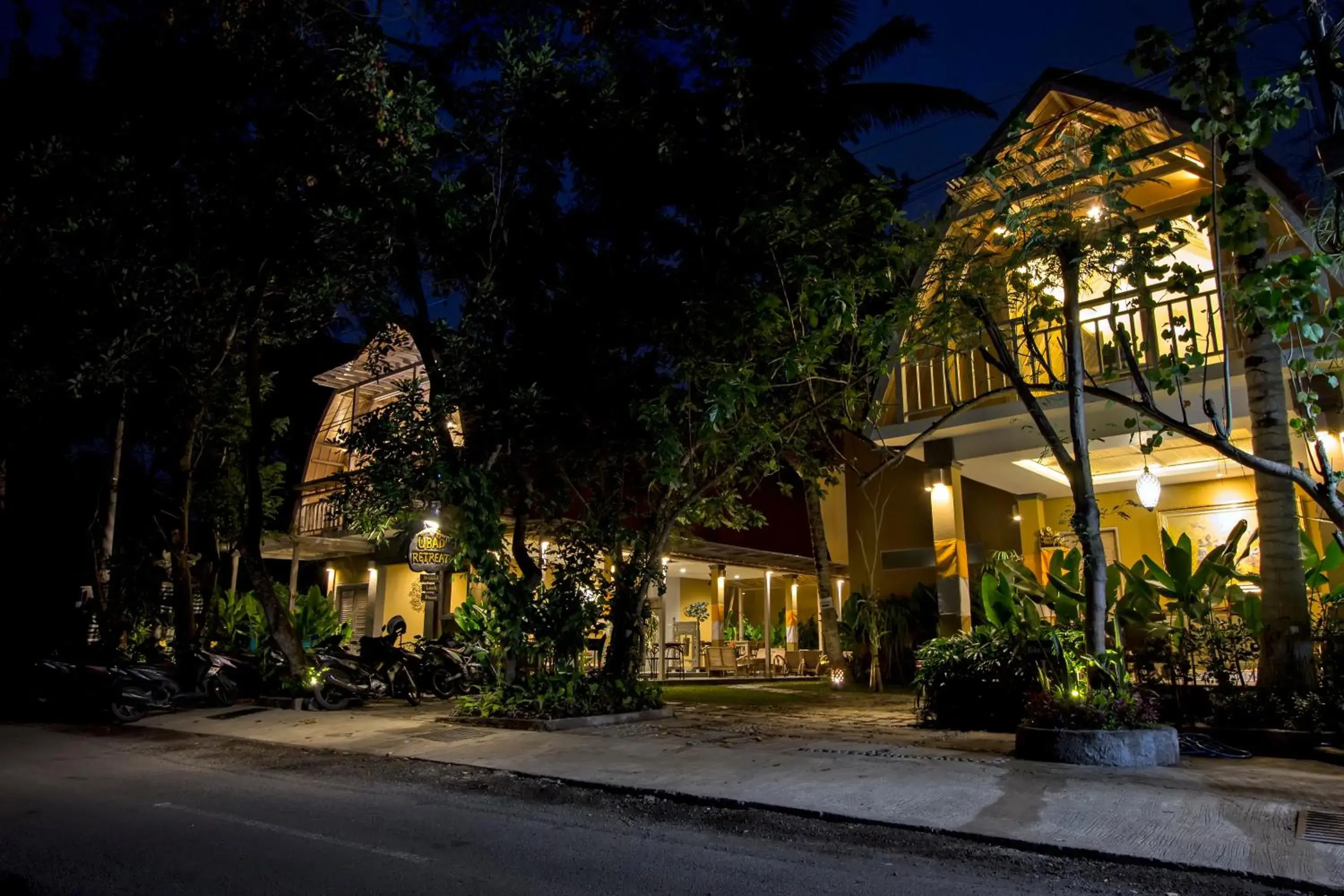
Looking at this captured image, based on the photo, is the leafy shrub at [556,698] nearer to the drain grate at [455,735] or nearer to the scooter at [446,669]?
the drain grate at [455,735]

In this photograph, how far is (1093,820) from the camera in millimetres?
5457

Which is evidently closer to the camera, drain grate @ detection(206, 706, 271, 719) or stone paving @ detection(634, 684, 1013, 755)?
stone paving @ detection(634, 684, 1013, 755)

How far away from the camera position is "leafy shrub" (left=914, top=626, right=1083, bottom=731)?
9.06 m

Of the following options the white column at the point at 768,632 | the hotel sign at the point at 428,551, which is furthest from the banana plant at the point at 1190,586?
the white column at the point at 768,632

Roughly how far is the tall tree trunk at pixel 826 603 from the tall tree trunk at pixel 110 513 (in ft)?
38.3

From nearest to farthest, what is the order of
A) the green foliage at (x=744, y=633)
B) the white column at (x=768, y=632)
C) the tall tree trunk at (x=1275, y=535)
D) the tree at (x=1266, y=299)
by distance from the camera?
the tree at (x=1266, y=299) → the tall tree trunk at (x=1275, y=535) → the white column at (x=768, y=632) → the green foliage at (x=744, y=633)

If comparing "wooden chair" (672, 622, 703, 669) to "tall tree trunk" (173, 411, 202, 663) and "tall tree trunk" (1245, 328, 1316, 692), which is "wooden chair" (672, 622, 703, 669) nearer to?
"tall tree trunk" (173, 411, 202, 663)

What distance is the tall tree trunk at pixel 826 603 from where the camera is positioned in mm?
16688

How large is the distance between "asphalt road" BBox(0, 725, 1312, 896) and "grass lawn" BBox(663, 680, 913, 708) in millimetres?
7187

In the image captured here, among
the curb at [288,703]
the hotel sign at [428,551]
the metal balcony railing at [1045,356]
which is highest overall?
the metal balcony railing at [1045,356]

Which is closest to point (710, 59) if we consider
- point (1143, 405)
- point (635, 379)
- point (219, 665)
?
point (635, 379)

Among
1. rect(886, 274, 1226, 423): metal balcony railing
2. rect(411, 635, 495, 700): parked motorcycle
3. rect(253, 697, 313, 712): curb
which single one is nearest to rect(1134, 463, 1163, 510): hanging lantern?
rect(886, 274, 1226, 423): metal balcony railing

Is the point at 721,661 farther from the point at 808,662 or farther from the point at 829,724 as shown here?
the point at 829,724

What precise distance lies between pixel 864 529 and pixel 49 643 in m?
15.6
